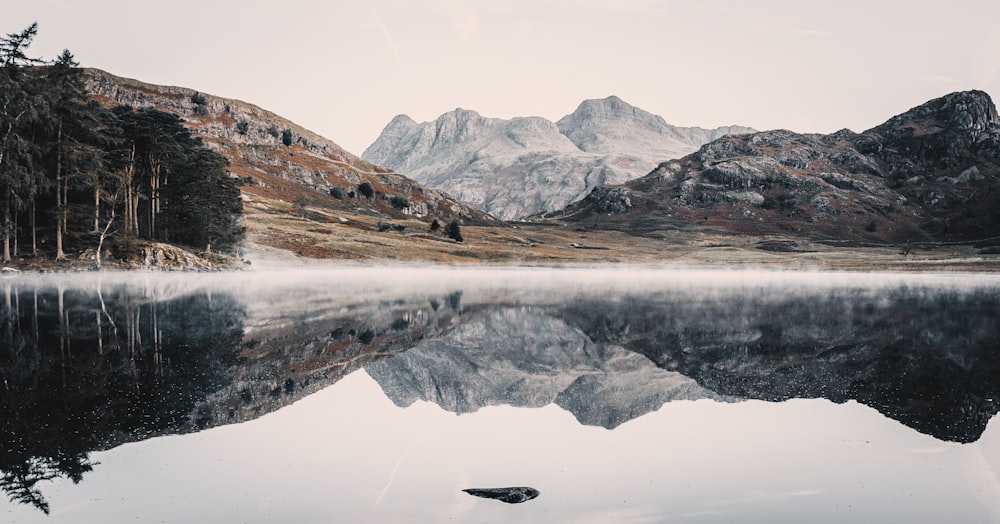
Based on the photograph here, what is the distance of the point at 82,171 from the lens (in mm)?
78250

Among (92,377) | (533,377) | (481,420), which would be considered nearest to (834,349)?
(533,377)

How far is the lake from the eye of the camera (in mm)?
13180

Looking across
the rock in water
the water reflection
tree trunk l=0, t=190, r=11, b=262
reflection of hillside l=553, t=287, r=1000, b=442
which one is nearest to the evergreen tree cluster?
tree trunk l=0, t=190, r=11, b=262

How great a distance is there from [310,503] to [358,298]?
45373mm

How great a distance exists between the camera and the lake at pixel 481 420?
43.2 ft

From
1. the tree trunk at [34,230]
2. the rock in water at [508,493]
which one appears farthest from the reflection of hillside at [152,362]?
the tree trunk at [34,230]

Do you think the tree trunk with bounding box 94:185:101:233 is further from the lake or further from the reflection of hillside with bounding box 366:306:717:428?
the reflection of hillside with bounding box 366:306:717:428

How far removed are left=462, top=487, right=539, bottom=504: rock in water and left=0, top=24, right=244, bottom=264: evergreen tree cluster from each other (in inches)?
3071

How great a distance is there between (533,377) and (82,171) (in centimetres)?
7366

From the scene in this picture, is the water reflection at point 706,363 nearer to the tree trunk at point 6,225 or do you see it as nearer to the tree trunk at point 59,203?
the tree trunk at point 59,203

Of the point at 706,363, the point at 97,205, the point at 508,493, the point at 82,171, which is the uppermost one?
the point at 82,171

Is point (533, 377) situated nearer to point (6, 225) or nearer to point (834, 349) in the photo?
point (834, 349)

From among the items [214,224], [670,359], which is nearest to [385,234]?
[214,224]

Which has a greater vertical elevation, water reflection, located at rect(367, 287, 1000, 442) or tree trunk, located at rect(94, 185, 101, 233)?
tree trunk, located at rect(94, 185, 101, 233)
